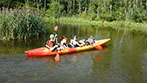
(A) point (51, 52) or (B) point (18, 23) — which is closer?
(A) point (51, 52)

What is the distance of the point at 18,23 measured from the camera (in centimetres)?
1134

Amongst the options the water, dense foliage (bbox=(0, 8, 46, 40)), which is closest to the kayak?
the water

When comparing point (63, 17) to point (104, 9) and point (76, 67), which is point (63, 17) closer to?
point (104, 9)

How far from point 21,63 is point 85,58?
3.51 metres

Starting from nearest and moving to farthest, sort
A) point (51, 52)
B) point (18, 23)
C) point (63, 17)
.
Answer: point (51, 52) → point (18, 23) → point (63, 17)

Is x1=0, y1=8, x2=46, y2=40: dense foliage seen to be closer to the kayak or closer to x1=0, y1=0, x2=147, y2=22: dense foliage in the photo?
the kayak

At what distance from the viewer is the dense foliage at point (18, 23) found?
1113 cm

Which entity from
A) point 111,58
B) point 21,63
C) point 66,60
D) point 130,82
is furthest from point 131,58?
point 21,63

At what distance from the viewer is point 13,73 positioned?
656cm

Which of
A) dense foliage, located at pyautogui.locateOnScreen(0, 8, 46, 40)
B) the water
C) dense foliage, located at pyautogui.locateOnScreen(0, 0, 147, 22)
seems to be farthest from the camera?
dense foliage, located at pyautogui.locateOnScreen(0, 0, 147, 22)

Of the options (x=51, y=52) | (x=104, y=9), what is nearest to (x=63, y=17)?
(x=104, y=9)

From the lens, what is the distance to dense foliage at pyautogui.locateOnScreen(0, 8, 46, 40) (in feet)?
36.5

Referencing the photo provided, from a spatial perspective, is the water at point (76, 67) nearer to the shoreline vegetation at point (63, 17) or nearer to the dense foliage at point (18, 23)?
the dense foliage at point (18, 23)

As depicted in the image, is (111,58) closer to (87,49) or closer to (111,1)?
(87,49)
